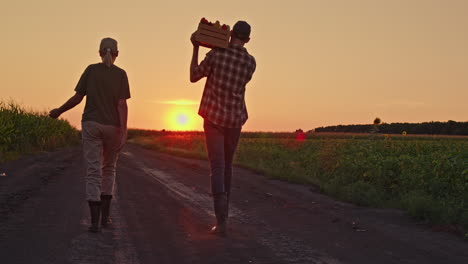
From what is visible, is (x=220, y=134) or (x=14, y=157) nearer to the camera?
(x=220, y=134)

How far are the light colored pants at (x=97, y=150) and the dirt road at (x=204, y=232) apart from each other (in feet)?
1.72

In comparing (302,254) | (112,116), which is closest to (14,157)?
(112,116)

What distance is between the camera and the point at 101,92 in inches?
215

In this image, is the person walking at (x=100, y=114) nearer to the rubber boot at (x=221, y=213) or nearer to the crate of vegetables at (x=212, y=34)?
the crate of vegetables at (x=212, y=34)

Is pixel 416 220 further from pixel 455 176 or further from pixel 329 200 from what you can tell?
pixel 455 176

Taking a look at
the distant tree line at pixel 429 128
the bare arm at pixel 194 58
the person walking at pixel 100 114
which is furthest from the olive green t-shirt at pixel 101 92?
the distant tree line at pixel 429 128

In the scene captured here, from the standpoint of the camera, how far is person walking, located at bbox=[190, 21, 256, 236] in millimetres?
5398

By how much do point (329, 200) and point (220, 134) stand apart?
14.6 ft

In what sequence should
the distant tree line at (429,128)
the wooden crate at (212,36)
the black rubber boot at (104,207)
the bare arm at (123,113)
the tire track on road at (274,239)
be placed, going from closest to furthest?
the tire track on road at (274,239), the wooden crate at (212,36), the bare arm at (123,113), the black rubber boot at (104,207), the distant tree line at (429,128)

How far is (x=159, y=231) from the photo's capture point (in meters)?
5.60

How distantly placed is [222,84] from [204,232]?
1.68 meters

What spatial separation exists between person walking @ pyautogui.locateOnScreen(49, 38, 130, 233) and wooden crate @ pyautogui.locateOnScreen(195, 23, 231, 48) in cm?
105

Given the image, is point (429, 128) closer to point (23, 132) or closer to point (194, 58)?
point (23, 132)

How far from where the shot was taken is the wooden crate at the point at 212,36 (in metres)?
5.30
